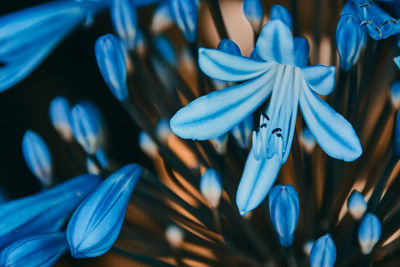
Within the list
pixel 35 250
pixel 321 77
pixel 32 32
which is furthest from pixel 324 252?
pixel 32 32

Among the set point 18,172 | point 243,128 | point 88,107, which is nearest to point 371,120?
point 243,128

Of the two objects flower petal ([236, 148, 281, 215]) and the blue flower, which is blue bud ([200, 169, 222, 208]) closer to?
flower petal ([236, 148, 281, 215])

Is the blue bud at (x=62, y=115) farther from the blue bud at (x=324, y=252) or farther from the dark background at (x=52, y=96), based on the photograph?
the blue bud at (x=324, y=252)

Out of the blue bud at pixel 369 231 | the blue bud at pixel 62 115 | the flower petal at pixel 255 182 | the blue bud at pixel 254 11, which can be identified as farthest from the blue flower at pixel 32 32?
the blue bud at pixel 369 231

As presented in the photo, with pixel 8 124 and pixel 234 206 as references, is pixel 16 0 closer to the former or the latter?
pixel 8 124

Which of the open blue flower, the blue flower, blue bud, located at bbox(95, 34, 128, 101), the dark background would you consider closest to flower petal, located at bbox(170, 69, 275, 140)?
the open blue flower
